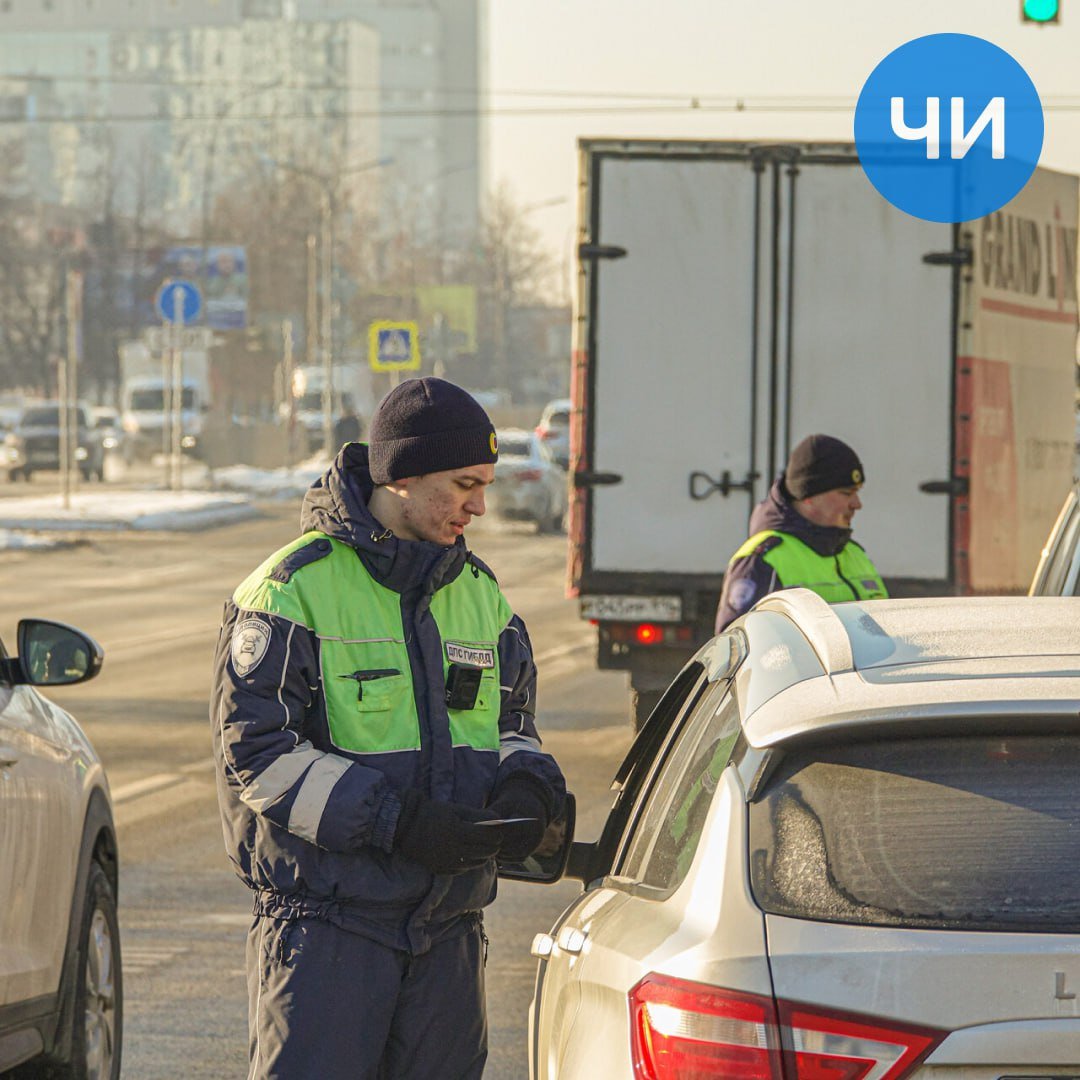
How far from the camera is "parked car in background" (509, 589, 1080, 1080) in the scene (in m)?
2.54

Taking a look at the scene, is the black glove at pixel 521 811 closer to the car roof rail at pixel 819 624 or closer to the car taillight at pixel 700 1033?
the car roof rail at pixel 819 624

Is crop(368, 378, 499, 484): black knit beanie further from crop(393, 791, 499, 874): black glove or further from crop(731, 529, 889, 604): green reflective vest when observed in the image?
crop(731, 529, 889, 604): green reflective vest

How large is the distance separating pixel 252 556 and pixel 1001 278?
18.7 m

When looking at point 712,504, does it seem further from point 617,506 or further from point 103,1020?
point 103,1020

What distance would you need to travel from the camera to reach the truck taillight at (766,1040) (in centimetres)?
254

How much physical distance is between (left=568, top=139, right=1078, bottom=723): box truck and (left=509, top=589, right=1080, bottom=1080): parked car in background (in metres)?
8.41

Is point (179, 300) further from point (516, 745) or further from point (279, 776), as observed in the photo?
point (279, 776)

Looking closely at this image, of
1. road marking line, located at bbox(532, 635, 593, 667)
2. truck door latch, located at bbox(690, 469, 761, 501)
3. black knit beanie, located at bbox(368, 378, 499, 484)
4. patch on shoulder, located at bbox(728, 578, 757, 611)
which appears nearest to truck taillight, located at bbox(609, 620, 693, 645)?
truck door latch, located at bbox(690, 469, 761, 501)

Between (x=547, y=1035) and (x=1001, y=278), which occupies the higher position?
(x=1001, y=278)

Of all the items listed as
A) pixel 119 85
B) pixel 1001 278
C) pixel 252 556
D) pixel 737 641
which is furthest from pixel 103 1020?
pixel 119 85

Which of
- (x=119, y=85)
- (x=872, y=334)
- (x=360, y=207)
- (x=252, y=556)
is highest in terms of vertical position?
(x=119, y=85)

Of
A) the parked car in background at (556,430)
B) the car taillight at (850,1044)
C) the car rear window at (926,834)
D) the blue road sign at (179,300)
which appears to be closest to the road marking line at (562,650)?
the car rear window at (926,834)

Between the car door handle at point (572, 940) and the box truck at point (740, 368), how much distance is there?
8.01 meters

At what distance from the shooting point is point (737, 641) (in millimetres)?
3604
